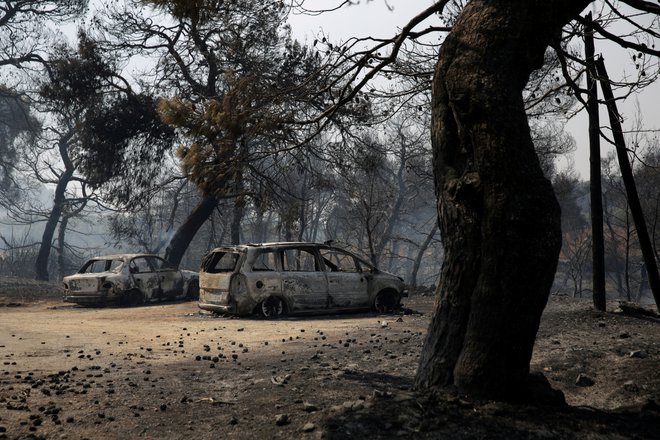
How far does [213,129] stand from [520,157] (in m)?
5.00

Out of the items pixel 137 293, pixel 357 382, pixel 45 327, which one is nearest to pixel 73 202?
pixel 137 293

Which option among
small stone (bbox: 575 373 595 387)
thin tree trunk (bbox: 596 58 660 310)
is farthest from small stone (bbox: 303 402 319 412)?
thin tree trunk (bbox: 596 58 660 310)

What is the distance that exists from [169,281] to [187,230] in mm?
6213

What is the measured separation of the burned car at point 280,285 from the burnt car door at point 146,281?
5.37 m

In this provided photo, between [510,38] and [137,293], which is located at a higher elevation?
[510,38]

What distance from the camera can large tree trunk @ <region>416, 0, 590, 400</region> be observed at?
583cm

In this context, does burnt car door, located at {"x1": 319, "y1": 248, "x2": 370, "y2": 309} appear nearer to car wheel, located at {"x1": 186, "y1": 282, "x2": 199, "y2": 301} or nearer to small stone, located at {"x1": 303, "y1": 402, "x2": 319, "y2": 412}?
car wheel, located at {"x1": 186, "y1": 282, "x2": 199, "y2": 301}

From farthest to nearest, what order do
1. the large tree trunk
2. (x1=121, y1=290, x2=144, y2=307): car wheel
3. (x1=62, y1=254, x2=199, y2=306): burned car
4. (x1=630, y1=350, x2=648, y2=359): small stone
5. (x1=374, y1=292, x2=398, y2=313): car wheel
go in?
1. (x1=121, y1=290, x2=144, y2=307): car wheel
2. (x1=62, y1=254, x2=199, y2=306): burned car
3. (x1=374, y1=292, x2=398, y2=313): car wheel
4. (x1=630, y1=350, x2=648, y2=359): small stone
5. the large tree trunk

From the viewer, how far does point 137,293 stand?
67.9 ft

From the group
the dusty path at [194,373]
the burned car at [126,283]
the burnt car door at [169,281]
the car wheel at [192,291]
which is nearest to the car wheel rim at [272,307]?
the dusty path at [194,373]

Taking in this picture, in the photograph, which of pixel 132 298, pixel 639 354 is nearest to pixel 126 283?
pixel 132 298

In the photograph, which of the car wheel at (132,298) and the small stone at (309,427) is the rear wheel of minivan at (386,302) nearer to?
the car wheel at (132,298)

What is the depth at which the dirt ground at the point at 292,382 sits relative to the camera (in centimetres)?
557

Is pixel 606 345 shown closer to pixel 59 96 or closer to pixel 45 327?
pixel 45 327
